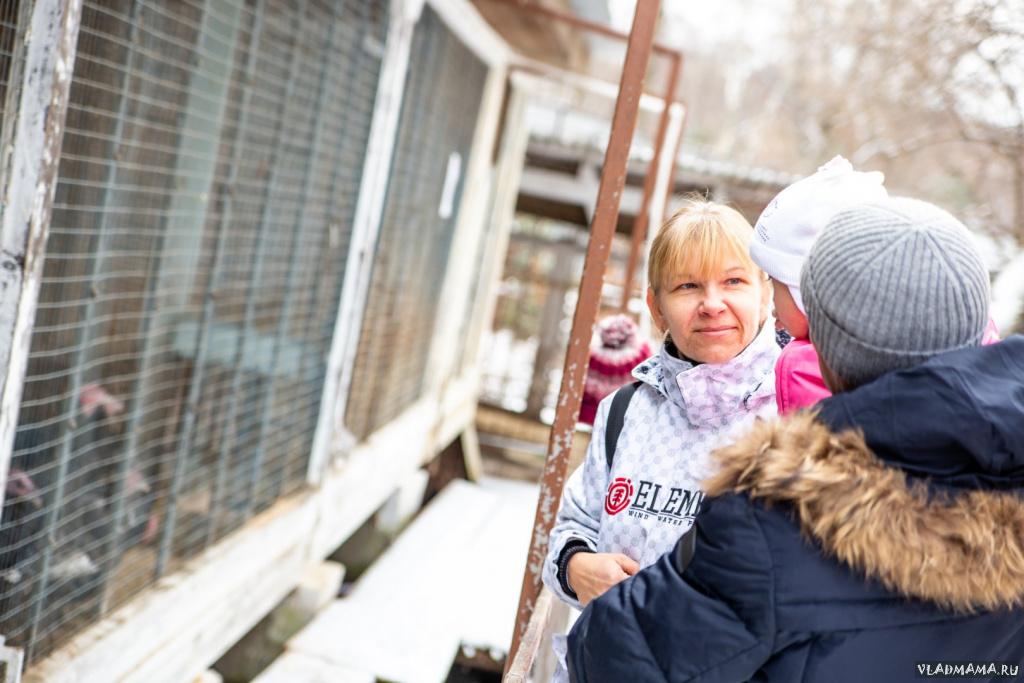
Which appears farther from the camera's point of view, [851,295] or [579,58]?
[579,58]

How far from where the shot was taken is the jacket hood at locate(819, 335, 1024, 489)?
126cm

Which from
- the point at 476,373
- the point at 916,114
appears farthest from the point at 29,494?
the point at 916,114

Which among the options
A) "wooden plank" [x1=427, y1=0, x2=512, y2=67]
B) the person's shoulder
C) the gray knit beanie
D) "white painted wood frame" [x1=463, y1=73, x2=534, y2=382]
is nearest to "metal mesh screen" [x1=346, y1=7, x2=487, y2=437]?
"wooden plank" [x1=427, y1=0, x2=512, y2=67]

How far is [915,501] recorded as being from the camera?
51.3 inches

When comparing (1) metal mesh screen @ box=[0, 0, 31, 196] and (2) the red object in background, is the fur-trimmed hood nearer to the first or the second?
(1) metal mesh screen @ box=[0, 0, 31, 196]

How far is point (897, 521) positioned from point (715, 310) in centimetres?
79

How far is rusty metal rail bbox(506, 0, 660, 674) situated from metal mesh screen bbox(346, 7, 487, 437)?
3.16 m

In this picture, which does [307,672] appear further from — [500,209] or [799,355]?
[500,209]

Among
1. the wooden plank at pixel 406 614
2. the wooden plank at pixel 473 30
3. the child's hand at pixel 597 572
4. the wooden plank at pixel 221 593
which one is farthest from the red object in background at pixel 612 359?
Result: the wooden plank at pixel 473 30

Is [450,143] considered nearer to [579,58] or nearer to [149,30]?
[579,58]

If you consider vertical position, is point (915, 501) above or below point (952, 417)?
below

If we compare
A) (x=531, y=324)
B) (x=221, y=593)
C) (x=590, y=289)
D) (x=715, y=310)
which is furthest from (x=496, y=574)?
(x=531, y=324)

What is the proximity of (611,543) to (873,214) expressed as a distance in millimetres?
832

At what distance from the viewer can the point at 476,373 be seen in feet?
31.3
